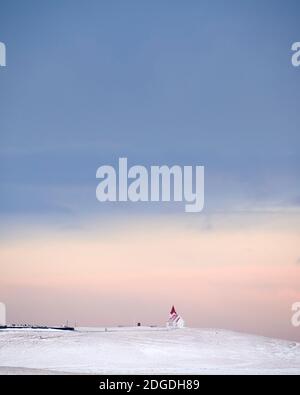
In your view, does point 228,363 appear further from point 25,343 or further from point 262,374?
point 25,343

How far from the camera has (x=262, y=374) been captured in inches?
1241

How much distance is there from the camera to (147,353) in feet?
131

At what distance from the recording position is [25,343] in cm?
4181

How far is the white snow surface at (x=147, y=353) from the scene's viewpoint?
33844 millimetres

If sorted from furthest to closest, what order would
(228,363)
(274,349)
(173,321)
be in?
(173,321), (274,349), (228,363)

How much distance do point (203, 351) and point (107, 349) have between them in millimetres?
6078

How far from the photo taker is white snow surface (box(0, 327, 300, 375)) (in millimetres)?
33844
